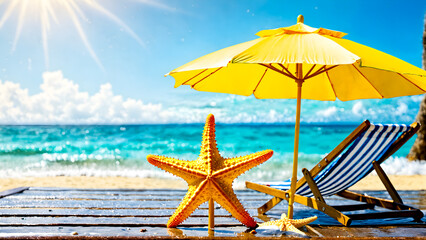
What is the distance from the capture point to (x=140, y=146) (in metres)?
23.7

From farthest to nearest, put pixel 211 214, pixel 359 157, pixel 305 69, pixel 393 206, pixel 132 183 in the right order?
pixel 132 183 < pixel 305 69 < pixel 393 206 < pixel 359 157 < pixel 211 214

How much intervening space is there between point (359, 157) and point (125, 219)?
2.48 meters

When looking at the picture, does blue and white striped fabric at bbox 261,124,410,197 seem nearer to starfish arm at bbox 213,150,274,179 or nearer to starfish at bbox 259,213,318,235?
starfish at bbox 259,213,318,235

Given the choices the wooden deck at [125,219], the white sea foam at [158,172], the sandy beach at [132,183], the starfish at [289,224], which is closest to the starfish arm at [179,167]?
the wooden deck at [125,219]

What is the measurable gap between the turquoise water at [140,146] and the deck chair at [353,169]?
8482mm

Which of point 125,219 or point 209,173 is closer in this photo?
point 209,173

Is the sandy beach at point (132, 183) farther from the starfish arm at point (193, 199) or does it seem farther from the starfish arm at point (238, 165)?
the starfish arm at point (238, 165)

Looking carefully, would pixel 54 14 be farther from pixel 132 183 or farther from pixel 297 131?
pixel 297 131

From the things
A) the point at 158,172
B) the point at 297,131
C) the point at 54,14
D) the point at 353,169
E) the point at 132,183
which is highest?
the point at 54,14

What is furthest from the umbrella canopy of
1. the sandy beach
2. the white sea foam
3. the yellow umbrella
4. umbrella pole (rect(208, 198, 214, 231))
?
the white sea foam

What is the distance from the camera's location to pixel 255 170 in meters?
14.2

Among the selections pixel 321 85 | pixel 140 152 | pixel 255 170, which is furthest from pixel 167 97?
pixel 321 85

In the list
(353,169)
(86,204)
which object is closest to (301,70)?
(353,169)

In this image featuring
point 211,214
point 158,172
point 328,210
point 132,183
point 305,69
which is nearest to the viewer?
point 211,214
